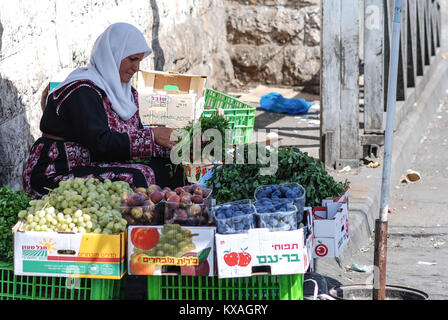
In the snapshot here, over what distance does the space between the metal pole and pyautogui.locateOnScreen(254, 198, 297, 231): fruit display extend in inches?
23.2

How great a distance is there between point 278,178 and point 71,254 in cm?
124

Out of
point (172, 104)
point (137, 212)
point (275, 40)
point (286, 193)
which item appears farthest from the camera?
point (275, 40)

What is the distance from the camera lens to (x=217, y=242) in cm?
323

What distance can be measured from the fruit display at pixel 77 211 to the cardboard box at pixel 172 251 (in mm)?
101

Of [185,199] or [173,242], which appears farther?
[185,199]

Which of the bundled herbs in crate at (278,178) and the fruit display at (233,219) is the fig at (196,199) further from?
the bundled herbs in crate at (278,178)

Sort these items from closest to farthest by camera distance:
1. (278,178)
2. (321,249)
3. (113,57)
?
(321,249)
(278,178)
(113,57)

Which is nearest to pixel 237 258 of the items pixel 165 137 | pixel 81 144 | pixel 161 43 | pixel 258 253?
pixel 258 253

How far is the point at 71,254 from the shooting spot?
3.27m

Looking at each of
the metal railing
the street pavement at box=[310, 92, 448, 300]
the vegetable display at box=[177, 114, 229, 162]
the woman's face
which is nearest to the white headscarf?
the woman's face

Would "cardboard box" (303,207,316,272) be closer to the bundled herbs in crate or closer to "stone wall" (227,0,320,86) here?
the bundled herbs in crate

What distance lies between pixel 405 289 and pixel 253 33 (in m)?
6.52

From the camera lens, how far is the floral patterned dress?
4.12m

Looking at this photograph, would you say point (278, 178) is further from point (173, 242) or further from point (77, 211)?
point (77, 211)
